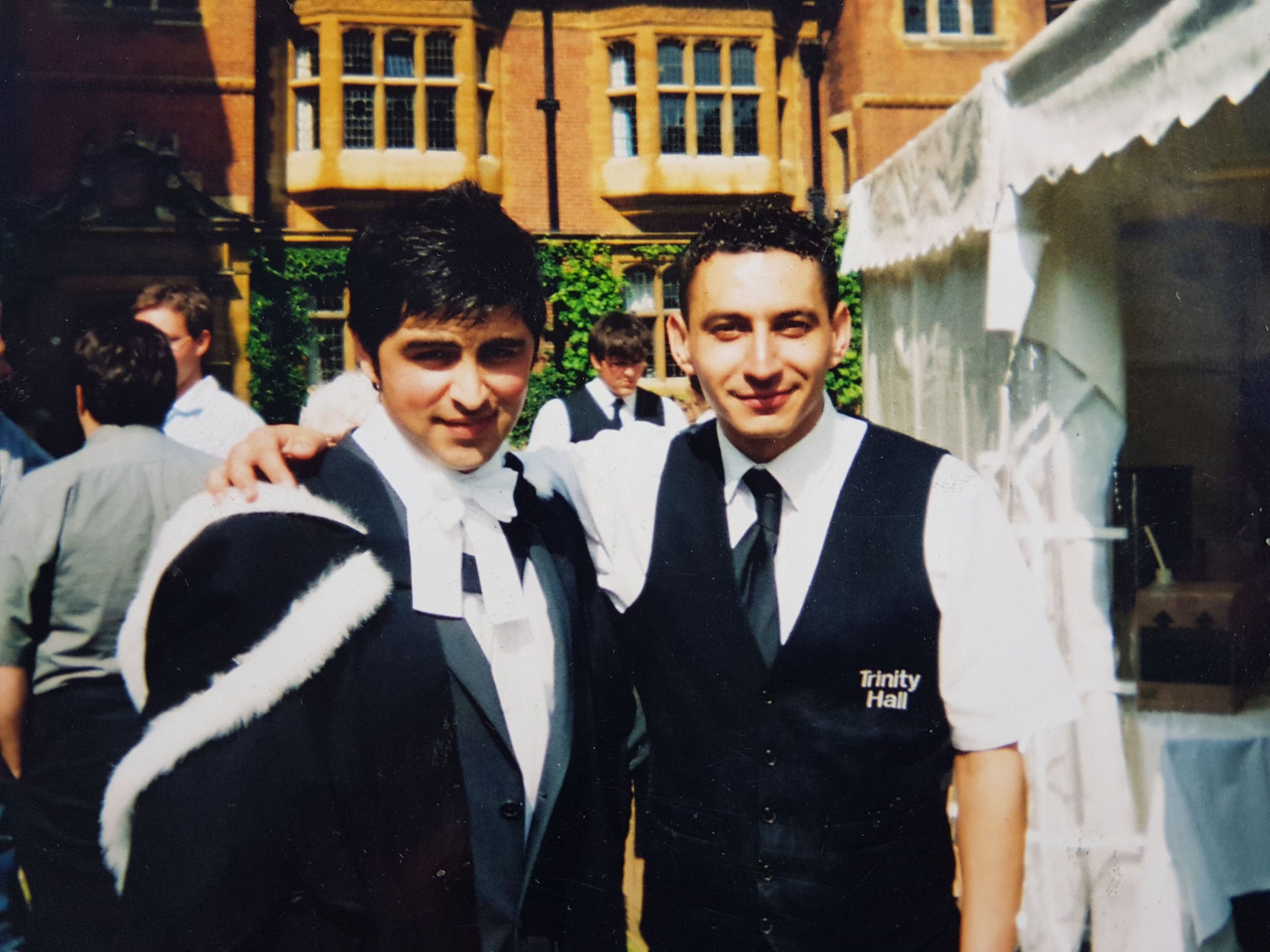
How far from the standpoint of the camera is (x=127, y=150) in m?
6.93

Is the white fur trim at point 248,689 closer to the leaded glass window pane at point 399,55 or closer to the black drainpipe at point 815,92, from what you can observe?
the black drainpipe at point 815,92

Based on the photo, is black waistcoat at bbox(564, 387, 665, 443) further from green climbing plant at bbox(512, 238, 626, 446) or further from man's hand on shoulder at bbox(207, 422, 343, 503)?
green climbing plant at bbox(512, 238, 626, 446)

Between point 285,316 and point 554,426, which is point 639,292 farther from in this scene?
point 554,426

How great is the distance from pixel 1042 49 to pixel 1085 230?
0.55 metres

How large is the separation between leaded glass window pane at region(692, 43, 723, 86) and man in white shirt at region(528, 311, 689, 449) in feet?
20.6

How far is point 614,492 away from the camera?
→ 160cm

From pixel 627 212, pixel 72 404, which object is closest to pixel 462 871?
pixel 72 404

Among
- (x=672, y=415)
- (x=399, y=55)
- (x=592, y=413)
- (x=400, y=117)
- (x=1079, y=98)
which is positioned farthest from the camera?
(x=400, y=117)

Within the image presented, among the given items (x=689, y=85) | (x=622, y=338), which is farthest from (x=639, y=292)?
(x=622, y=338)

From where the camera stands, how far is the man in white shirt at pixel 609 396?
4426mm

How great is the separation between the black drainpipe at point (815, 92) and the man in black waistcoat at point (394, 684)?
8256mm

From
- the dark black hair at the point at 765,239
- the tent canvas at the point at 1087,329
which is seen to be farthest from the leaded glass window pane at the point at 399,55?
the dark black hair at the point at 765,239

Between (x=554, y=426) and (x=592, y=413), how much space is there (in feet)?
0.69

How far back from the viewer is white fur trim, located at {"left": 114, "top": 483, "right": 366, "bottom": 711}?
1.17m
